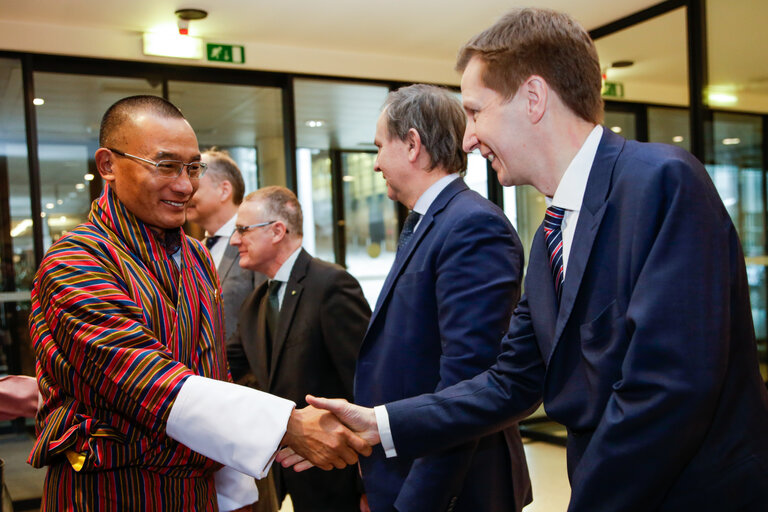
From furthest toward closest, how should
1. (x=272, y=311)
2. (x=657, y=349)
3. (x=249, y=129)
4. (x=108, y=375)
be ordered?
(x=249, y=129) → (x=272, y=311) → (x=108, y=375) → (x=657, y=349)

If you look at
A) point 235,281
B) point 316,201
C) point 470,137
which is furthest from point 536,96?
Answer: point 316,201

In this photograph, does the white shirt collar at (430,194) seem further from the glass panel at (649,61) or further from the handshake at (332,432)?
the glass panel at (649,61)

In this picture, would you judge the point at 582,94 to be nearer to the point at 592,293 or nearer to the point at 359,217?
the point at 592,293

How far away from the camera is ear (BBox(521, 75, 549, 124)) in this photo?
1340 millimetres

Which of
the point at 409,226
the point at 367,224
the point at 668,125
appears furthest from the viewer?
the point at 367,224

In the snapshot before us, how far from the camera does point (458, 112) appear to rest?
84.9 inches

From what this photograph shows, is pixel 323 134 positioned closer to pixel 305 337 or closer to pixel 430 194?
pixel 305 337

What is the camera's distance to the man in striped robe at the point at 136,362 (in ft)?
4.95

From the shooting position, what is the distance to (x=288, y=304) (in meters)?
2.90

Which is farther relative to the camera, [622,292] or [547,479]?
[547,479]

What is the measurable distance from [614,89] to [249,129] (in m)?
3.35

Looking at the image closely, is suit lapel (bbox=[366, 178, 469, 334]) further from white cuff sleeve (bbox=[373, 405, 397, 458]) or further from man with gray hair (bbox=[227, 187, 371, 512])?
man with gray hair (bbox=[227, 187, 371, 512])

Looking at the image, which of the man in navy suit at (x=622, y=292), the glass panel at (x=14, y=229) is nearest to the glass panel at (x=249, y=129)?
the glass panel at (x=14, y=229)

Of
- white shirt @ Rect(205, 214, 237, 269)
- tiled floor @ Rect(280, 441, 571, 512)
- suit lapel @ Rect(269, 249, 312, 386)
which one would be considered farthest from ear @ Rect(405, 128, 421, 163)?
tiled floor @ Rect(280, 441, 571, 512)
